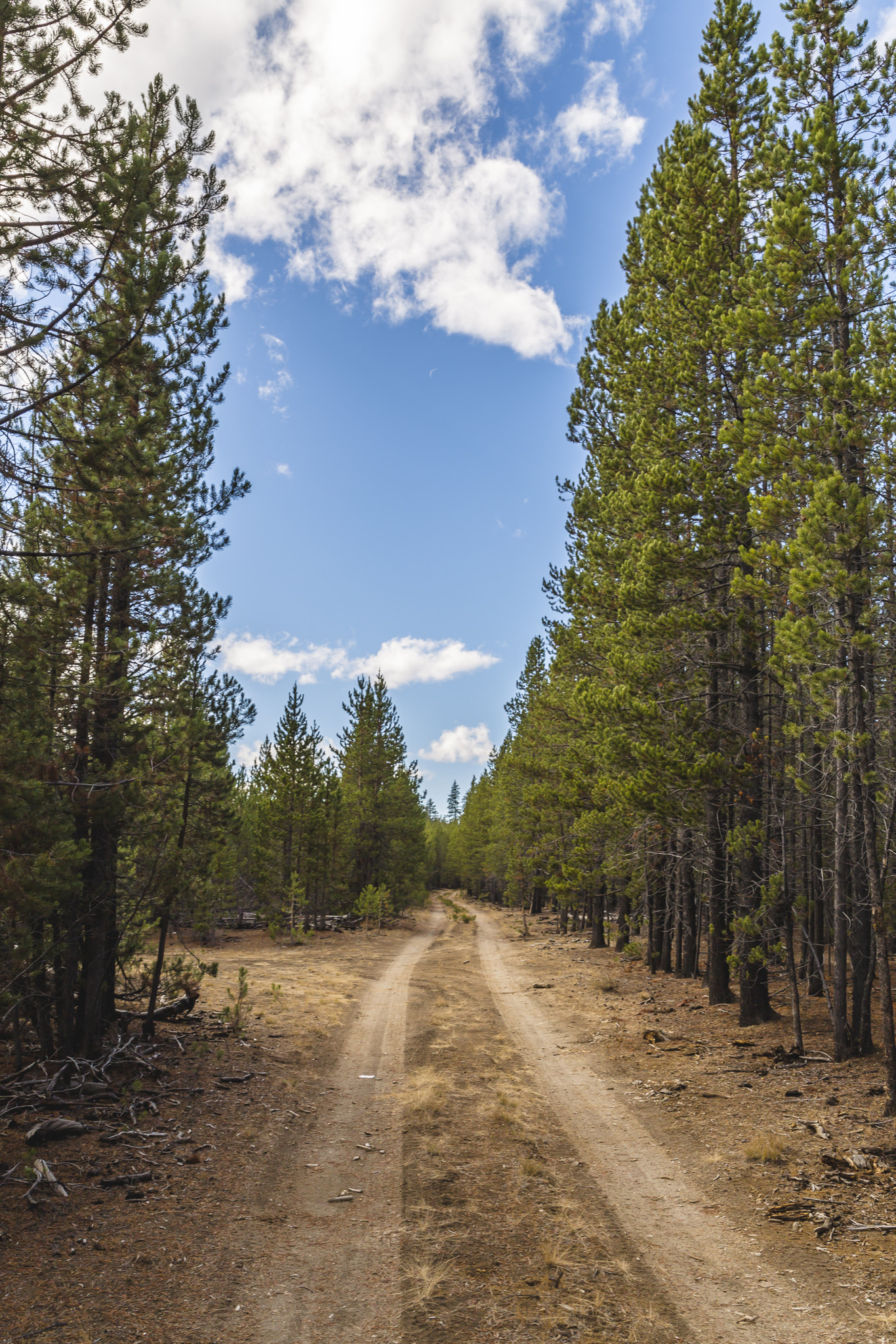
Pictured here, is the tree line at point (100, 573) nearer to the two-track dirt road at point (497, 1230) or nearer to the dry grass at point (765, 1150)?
the two-track dirt road at point (497, 1230)

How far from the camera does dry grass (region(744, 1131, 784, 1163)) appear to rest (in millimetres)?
7195

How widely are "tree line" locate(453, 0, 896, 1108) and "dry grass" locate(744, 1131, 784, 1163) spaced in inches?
70.3

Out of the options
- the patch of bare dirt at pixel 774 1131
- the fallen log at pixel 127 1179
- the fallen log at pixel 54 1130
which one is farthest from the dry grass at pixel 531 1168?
the fallen log at pixel 54 1130

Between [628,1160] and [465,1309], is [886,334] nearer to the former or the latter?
[628,1160]

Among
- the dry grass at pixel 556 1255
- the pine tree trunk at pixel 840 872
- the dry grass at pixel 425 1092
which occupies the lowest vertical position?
the dry grass at pixel 425 1092

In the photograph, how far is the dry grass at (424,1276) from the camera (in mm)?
4953

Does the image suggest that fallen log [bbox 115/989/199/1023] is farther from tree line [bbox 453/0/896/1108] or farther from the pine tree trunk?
the pine tree trunk

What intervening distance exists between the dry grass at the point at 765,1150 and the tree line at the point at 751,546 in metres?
1.79

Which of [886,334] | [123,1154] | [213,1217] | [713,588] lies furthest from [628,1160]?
[886,334]

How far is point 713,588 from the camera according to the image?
12.1m

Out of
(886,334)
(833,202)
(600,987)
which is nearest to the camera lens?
(886,334)

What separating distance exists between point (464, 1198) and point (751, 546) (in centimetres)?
1111

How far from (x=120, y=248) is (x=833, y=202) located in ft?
30.4

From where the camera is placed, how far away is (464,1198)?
6457mm
